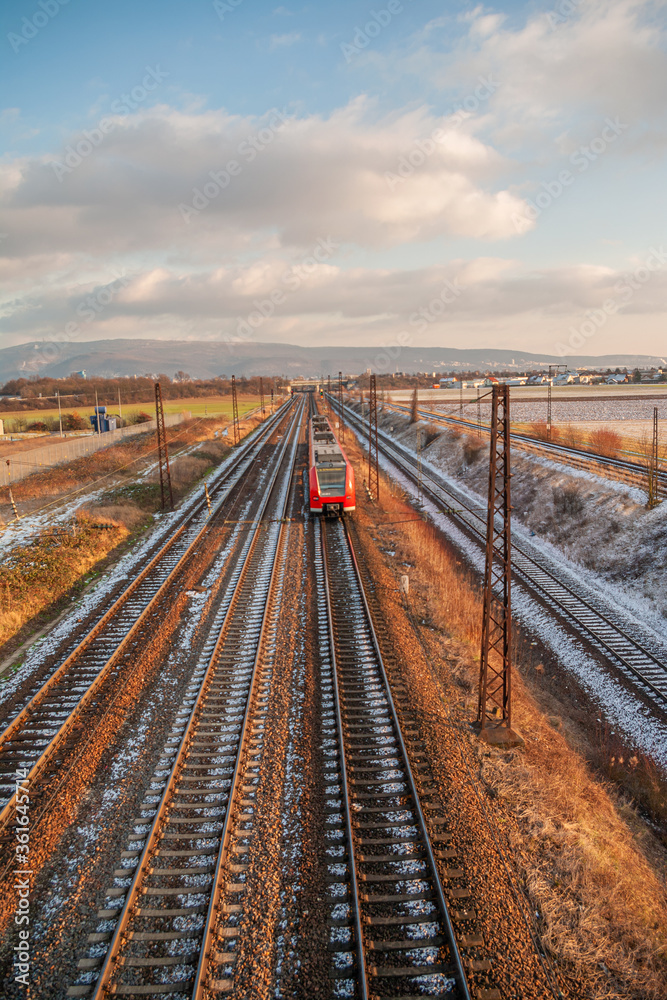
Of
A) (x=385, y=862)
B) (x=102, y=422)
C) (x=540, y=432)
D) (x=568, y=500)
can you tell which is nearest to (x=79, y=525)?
(x=385, y=862)

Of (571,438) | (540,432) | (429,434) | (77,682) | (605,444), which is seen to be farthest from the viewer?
(429,434)

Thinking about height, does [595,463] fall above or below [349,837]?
above

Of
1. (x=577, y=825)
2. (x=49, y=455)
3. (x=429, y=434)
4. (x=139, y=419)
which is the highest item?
(x=139, y=419)

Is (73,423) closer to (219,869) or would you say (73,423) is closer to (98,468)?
(98,468)

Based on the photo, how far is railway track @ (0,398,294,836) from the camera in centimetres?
947

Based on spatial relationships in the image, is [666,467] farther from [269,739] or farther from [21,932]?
[21,932]

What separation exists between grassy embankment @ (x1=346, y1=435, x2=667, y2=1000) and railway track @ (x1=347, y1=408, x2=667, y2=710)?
206cm

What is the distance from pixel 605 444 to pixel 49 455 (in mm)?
40015

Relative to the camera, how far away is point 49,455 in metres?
41.4

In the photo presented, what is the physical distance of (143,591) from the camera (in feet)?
55.8

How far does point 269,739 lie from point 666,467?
26.0 m

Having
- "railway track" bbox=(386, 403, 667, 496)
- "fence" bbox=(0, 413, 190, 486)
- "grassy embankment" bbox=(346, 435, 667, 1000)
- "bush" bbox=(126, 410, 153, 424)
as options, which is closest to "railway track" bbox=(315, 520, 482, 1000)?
"grassy embankment" bbox=(346, 435, 667, 1000)

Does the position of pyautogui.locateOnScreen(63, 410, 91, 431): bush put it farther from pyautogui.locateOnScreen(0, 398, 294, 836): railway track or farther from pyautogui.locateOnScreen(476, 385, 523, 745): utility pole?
pyautogui.locateOnScreen(476, 385, 523, 745): utility pole

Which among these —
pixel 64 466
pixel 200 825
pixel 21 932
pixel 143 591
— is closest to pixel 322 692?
pixel 200 825
